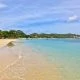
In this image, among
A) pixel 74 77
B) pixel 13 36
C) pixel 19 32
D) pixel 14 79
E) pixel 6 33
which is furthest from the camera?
pixel 19 32

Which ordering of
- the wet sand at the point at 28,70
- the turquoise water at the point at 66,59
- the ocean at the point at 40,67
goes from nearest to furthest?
the wet sand at the point at 28,70
the ocean at the point at 40,67
the turquoise water at the point at 66,59

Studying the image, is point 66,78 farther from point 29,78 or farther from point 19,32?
point 19,32

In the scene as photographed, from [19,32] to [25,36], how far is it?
11.0m

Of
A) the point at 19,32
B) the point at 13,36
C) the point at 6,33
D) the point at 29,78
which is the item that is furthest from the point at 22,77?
the point at 19,32

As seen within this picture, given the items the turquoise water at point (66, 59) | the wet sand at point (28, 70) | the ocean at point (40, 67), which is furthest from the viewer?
the turquoise water at point (66, 59)

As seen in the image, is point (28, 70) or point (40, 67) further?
point (40, 67)

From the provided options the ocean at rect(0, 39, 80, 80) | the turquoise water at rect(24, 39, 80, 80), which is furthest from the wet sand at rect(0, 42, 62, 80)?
the turquoise water at rect(24, 39, 80, 80)

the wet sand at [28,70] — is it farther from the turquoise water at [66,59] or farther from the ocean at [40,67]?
the turquoise water at [66,59]

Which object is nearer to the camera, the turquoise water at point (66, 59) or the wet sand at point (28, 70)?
the wet sand at point (28, 70)

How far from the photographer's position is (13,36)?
530 ft

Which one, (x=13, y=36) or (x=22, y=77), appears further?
(x=13, y=36)

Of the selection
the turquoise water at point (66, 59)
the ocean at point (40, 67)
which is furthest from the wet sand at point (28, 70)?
the turquoise water at point (66, 59)

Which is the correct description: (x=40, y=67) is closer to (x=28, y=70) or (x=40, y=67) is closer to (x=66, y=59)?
(x=28, y=70)

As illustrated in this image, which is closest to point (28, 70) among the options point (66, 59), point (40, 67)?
point (40, 67)
